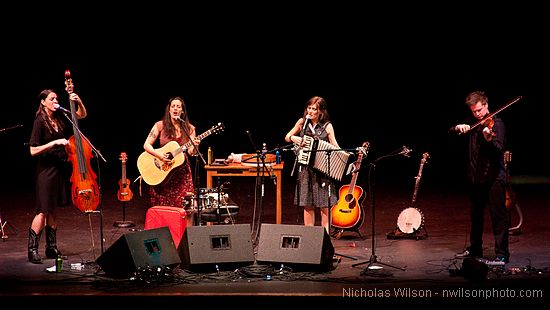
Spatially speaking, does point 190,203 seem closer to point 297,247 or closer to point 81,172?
point 81,172

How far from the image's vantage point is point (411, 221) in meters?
9.13

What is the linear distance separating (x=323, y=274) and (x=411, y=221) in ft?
7.05

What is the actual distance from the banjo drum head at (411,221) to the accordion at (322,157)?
122 centimetres

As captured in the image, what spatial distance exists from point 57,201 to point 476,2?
8.82 m

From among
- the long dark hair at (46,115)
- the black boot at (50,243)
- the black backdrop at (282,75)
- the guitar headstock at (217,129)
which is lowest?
the black boot at (50,243)

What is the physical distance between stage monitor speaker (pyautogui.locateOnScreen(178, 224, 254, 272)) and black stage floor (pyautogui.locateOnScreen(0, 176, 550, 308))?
6 cm

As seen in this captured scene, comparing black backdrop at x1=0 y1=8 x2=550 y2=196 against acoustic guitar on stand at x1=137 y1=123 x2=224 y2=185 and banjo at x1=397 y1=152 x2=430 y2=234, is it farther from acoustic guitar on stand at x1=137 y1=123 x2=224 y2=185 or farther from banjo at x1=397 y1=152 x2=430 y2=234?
acoustic guitar on stand at x1=137 y1=123 x2=224 y2=185

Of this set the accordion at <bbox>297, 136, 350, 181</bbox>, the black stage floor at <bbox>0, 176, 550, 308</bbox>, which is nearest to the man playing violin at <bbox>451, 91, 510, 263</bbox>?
the black stage floor at <bbox>0, 176, 550, 308</bbox>

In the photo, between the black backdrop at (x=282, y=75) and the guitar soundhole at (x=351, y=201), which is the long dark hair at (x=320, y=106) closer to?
the guitar soundhole at (x=351, y=201)

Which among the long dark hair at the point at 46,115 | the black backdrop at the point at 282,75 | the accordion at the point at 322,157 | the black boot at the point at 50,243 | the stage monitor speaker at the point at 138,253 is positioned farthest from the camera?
the black backdrop at the point at 282,75

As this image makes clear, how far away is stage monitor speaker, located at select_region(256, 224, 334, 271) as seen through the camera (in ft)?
24.1

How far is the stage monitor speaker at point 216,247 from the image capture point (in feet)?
24.1

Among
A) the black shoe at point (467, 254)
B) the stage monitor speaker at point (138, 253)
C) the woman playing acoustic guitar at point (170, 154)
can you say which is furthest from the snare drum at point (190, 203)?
the black shoe at point (467, 254)

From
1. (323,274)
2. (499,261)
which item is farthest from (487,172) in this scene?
(323,274)
